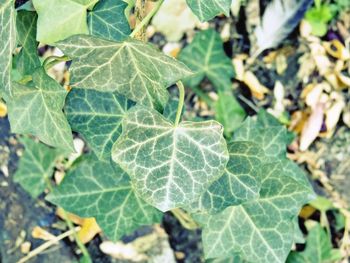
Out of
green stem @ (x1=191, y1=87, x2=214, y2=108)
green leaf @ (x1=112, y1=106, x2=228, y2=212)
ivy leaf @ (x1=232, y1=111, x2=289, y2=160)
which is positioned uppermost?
green leaf @ (x1=112, y1=106, x2=228, y2=212)

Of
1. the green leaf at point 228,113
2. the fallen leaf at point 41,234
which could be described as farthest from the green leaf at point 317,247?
the fallen leaf at point 41,234

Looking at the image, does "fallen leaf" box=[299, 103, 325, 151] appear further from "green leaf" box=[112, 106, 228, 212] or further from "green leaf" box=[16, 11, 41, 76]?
"green leaf" box=[16, 11, 41, 76]

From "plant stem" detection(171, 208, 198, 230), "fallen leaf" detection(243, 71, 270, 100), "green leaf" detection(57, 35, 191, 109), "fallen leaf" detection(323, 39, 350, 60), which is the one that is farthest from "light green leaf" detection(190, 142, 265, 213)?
"fallen leaf" detection(323, 39, 350, 60)

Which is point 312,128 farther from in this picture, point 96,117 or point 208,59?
point 96,117

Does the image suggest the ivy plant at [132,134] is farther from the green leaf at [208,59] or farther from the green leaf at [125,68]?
the green leaf at [208,59]

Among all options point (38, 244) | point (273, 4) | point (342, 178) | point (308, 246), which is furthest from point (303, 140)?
point (38, 244)

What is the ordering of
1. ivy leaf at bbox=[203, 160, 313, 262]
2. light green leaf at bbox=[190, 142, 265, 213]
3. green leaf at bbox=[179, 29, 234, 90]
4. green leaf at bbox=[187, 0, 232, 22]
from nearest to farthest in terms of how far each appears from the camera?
1. green leaf at bbox=[187, 0, 232, 22]
2. light green leaf at bbox=[190, 142, 265, 213]
3. ivy leaf at bbox=[203, 160, 313, 262]
4. green leaf at bbox=[179, 29, 234, 90]

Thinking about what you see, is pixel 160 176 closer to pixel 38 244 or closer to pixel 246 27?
pixel 38 244
